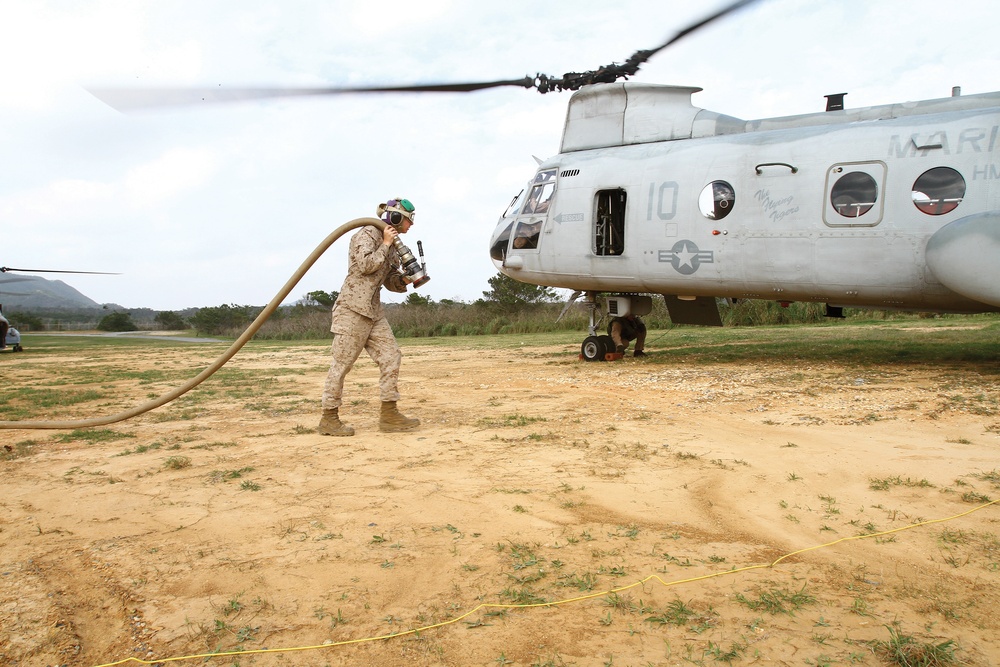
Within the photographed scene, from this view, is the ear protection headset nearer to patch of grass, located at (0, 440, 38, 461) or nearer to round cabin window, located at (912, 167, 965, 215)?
patch of grass, located at (0, 440, 38, 461)

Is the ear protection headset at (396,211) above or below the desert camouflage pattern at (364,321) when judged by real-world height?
above

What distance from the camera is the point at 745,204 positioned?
897 centimetres

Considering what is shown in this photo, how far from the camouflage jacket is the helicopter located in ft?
5.87

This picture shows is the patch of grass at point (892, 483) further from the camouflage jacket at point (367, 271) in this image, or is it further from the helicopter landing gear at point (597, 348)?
the helicopter landing gear at point (597, 348)

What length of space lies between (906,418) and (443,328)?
20870mm

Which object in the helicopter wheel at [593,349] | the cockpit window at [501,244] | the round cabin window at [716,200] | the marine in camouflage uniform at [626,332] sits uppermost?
the round cabin window at [716,200]

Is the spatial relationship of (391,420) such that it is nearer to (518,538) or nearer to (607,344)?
(518,538)

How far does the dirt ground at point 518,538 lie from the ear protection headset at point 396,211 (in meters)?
1.89

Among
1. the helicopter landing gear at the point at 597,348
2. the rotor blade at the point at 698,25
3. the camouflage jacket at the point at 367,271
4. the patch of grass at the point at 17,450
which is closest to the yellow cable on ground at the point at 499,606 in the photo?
the camouflage jacket at the point at 367,271

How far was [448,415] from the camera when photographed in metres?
6.62

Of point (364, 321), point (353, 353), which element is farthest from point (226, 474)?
point (364, 321)

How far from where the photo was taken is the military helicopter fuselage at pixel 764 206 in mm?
7734

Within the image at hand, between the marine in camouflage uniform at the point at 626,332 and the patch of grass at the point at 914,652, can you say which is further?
the marine in camouflage uniform at the point at 626,332

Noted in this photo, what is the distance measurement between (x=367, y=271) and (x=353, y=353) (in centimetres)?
72
